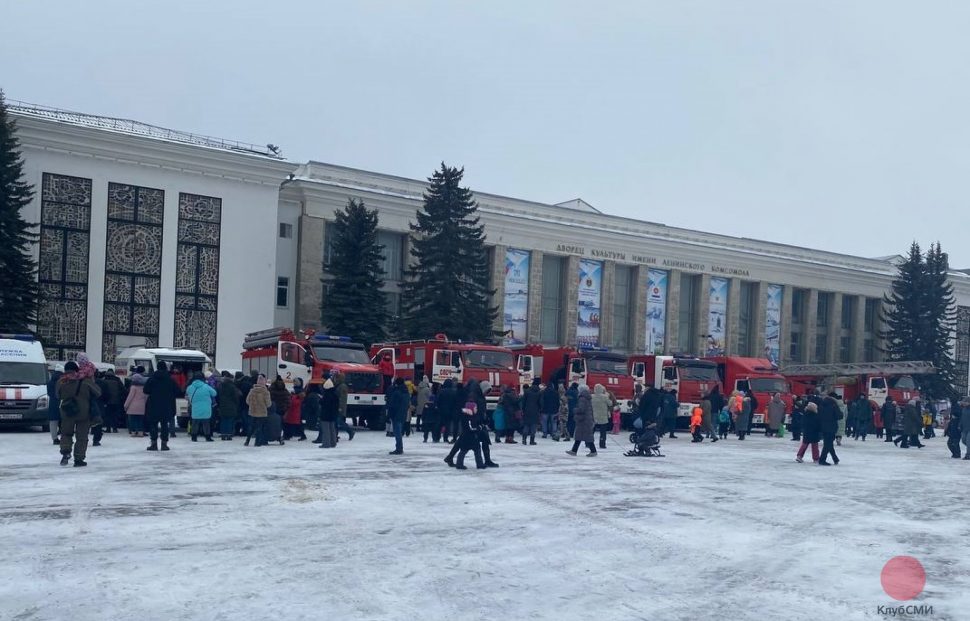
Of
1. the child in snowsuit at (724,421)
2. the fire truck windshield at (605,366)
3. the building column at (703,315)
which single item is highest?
the building column at (703,315)

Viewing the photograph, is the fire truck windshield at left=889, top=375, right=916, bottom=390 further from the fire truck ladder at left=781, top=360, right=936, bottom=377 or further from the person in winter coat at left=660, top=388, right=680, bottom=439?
the person in winter coat at left=660, top=388, right=680, bottom=439

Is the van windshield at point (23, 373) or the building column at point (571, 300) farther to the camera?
the building column at point (571, 300)

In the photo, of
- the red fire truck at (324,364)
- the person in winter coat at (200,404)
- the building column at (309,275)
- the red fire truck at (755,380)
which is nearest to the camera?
the person in winter coat at (200,404)

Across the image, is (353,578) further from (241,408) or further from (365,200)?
(365,200)

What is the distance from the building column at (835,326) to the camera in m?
77.2

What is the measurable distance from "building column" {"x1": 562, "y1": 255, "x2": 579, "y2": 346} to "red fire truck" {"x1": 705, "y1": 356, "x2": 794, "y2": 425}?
76.7ft

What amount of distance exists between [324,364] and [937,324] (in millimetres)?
55368

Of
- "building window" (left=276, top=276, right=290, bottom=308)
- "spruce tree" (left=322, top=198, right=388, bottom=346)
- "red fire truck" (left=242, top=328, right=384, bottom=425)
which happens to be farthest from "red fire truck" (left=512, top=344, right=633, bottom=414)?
"building window" (left=276, top=276, right=290, bottom=308)

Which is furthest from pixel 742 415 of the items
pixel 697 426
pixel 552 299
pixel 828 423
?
pixel 552 299

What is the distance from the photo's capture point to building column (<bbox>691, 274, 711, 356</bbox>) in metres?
70.6

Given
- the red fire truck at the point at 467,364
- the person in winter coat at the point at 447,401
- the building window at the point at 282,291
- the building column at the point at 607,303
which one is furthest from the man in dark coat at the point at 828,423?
the building column at the point at 607,303

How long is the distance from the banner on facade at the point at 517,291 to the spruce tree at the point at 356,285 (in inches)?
538

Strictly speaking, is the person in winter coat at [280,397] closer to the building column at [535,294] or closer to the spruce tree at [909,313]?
the building column at [535,294]

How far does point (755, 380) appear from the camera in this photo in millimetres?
40000
